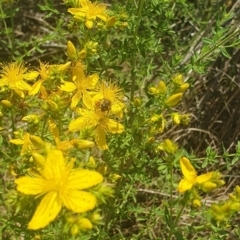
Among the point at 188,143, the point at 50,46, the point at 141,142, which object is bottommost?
the point at 188,143

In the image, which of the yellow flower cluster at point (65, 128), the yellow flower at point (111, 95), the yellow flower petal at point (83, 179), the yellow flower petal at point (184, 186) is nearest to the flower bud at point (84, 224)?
the yellow flower cluster at point (65, 128)

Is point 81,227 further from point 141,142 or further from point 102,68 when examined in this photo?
point 102,68

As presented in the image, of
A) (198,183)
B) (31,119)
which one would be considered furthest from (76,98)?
(198,183)

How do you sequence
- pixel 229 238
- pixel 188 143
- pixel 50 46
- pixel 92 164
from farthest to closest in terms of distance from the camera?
pixel 50 46, pixel 188 143, pixel 229 238, pixel 92 164

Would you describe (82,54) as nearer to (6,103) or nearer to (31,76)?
(31,76)

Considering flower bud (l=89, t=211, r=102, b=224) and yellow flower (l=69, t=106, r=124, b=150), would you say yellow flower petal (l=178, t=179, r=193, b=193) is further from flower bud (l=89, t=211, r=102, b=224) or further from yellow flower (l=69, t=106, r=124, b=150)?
yellow flower (l=69, t=106, r=124, b=150)

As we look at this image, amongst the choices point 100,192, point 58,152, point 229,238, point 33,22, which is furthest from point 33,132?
point 33,22
